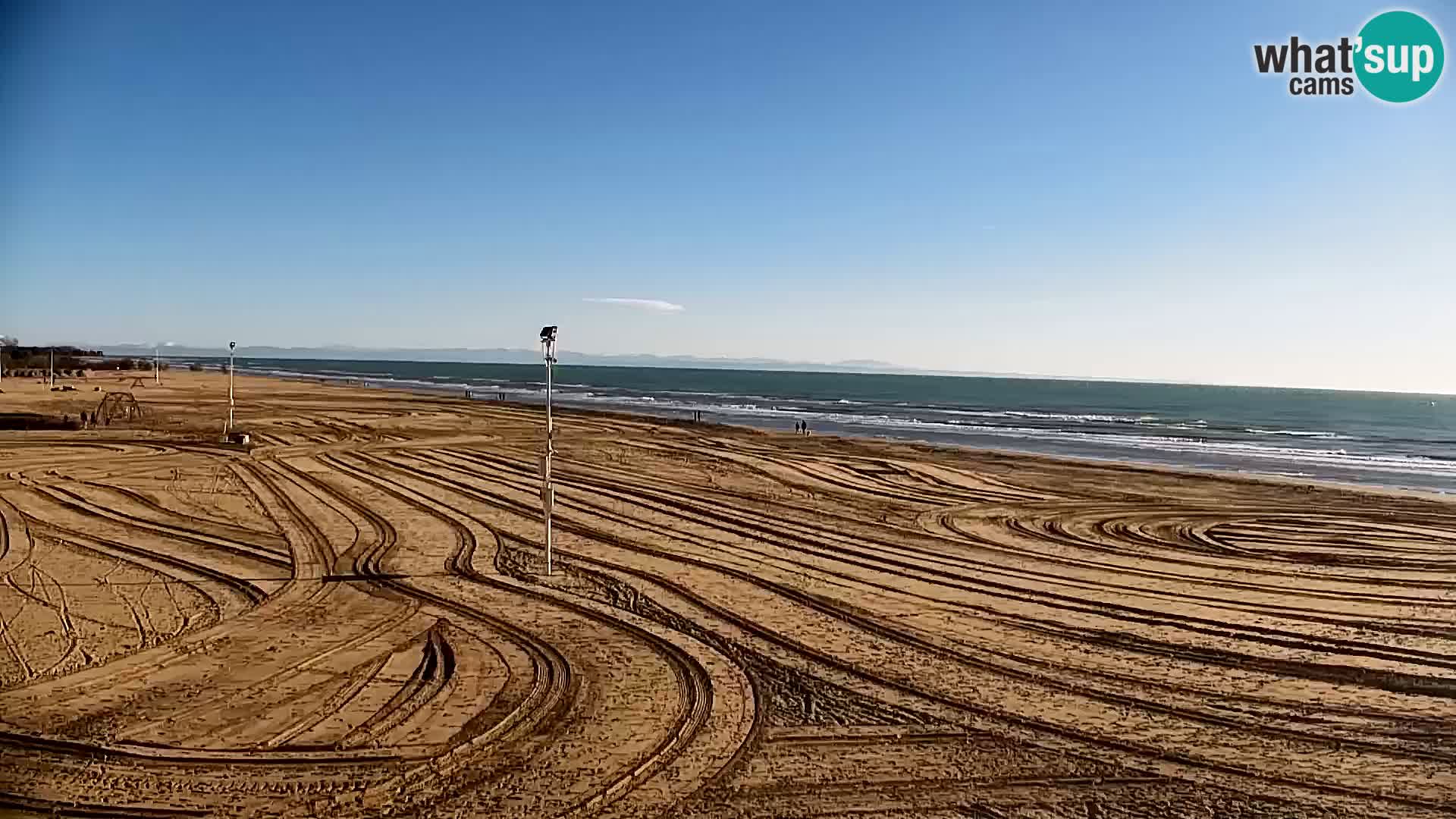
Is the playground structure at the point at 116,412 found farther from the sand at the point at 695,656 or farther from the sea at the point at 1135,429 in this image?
the sea at the point at 1135,429

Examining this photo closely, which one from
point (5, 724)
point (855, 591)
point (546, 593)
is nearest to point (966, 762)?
point (855, 591)

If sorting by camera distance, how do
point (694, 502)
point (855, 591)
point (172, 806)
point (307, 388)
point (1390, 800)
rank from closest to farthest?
1. point (172, 806)
2. point (1390, 800)
3. point (855, 591)
4. point (694, 502)
5. point (307, 388)

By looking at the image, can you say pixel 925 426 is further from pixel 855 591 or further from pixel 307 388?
pixel 307 388

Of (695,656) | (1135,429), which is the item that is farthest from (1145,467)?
(695,656)

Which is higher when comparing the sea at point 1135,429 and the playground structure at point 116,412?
the playground structure at point 116,412

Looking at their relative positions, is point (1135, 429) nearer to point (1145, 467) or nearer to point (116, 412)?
point (1145, 467)

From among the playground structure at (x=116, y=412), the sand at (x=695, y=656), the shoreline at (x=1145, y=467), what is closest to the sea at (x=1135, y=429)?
the shoreline at (x=1145, y=467)

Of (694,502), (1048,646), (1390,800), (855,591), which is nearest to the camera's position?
(1390,800)

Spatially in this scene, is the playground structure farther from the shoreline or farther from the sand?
the shoreline

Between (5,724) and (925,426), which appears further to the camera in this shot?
(925,426)
